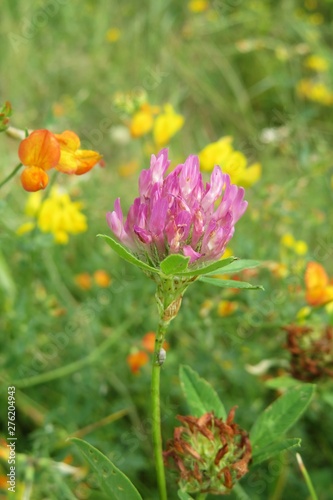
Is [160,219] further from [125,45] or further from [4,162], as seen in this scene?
[125,45]

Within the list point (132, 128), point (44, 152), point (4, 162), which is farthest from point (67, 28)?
point (44, 152)

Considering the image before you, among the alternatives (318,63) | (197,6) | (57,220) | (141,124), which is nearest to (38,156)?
(57,220)

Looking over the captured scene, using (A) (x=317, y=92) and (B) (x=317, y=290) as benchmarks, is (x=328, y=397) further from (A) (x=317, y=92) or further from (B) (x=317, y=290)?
(A) (x=317, y=92)

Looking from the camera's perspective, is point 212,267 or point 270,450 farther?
point 270,450

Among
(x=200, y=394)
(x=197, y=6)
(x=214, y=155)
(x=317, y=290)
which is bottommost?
(x=200, y=394)

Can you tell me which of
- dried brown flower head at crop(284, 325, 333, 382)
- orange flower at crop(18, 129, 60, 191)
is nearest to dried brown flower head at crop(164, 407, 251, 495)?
orange flower at crop(18, 129, 60, 191)

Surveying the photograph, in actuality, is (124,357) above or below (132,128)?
below

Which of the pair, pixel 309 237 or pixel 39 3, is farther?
pixel 39 3
